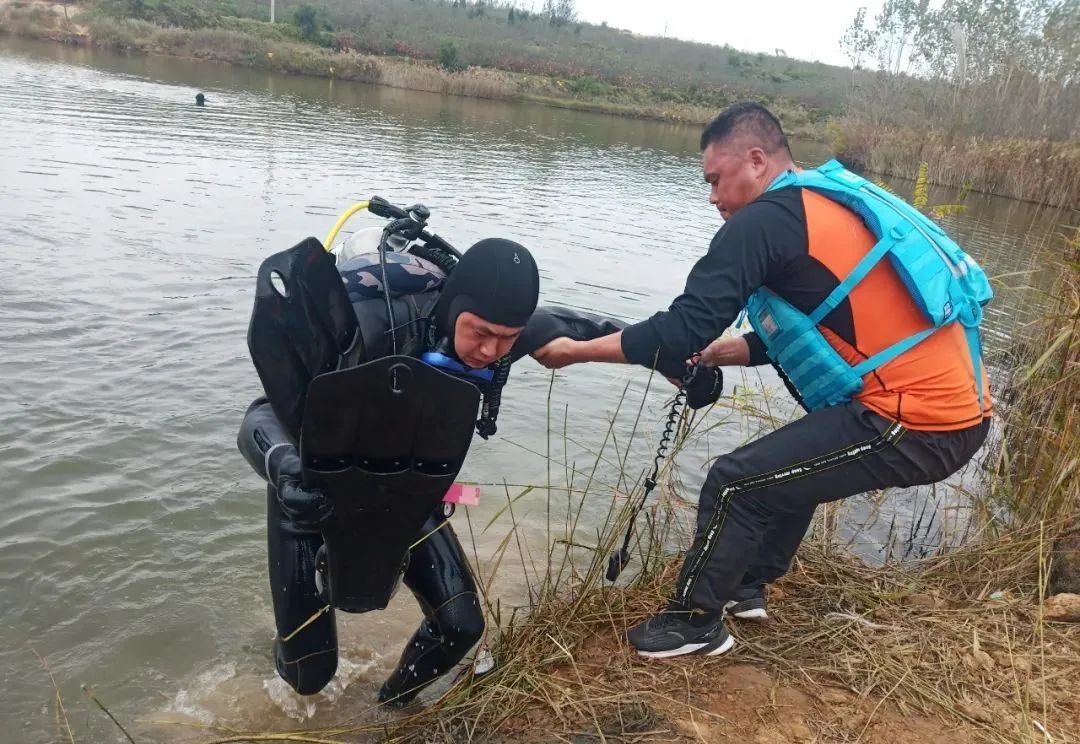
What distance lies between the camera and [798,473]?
2.74 meters

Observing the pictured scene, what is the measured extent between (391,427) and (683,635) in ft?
4.74

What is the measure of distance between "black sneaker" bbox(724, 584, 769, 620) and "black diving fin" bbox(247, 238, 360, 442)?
6.36ft

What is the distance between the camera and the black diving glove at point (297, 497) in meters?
2.40

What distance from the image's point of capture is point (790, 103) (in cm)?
5425

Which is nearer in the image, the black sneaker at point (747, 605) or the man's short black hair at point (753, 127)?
the man's short black hair at point (753, 127)

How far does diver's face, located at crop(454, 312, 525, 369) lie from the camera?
262 centimetres

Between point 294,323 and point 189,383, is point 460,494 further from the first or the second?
point 189,383

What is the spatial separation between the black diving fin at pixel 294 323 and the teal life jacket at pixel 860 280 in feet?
4.93

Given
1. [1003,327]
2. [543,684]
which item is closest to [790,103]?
[1003,327]

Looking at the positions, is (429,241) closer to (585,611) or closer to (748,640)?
(585,611)

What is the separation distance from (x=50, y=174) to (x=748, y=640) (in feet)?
40.7

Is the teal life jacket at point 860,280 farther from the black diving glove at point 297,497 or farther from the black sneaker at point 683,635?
the black diving glove at point 297,497

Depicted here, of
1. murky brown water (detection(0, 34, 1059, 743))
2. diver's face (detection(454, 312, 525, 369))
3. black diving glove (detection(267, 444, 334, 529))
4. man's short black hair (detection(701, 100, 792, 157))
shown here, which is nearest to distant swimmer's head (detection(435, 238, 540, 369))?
diver's face (detection(454, 312, 525, 369))

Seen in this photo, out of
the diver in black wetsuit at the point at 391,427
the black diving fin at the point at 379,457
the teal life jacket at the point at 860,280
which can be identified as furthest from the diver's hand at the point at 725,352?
the black diving fin at the point at 379,457
